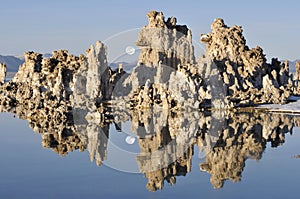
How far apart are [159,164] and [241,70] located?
46.4 meters

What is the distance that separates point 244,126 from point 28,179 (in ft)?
76.7

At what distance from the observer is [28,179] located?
25094mm

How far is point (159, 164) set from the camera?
29.0m

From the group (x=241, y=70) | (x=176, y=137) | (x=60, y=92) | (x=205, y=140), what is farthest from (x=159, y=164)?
(x=241, y=70)

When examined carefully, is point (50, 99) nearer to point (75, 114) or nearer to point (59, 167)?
point (75, 114)

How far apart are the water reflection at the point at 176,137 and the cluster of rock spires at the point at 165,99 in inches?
2.7

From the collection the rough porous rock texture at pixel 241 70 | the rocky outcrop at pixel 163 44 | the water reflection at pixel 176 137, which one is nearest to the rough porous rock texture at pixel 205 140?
the water reflection at pixel 176 137

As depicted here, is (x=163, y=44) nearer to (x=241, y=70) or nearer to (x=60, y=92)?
(x=241, y=70)

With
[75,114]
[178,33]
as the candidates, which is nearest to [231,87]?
[178,33]

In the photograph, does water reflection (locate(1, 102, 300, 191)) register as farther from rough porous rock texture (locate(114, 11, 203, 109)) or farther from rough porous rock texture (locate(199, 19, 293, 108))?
rough porous rock texture (locate(199, 19, 293, 108))

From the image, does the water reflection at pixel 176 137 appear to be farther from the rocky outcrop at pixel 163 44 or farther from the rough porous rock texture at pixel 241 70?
the rocky outcrop at pixel 163 44

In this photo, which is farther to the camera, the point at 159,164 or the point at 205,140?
the point at 205,140

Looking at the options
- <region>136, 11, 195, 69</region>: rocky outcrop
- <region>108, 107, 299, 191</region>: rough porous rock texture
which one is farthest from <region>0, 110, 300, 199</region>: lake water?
<region>136, 11, 195, 69</region>: rocky outcrop

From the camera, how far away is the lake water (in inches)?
899
